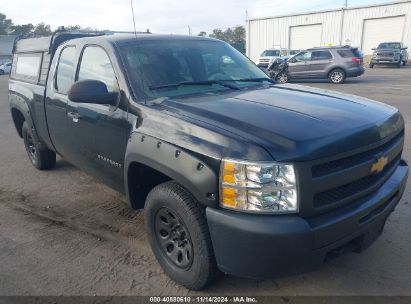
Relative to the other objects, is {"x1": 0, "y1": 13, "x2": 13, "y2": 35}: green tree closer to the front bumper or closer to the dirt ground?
the dirt ground

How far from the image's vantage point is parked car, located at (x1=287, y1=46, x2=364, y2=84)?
55.6 feet

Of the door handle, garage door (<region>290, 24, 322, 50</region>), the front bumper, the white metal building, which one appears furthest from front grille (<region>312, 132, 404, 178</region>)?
garage door (<region>290, 24, 322, 50</region>)

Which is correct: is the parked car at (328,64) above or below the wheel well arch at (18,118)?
below

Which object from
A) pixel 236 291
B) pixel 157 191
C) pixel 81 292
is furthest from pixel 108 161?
pixel 236 291

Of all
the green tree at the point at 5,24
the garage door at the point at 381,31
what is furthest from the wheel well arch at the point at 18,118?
the green tree at the point at 5,24

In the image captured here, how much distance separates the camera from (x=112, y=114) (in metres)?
3.09

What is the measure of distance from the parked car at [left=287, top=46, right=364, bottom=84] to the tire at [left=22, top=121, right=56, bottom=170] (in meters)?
14.9

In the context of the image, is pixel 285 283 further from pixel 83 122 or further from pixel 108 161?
pixel 83 122

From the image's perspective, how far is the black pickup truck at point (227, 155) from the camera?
6.82 feet

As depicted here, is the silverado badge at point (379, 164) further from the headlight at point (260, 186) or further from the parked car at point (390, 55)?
the parked car at point (390, 55)

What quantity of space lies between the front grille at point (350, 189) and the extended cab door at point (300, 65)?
16287mm

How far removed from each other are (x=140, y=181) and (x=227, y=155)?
43.8 inches

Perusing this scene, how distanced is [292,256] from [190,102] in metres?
1.34

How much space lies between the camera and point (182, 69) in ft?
10.9
